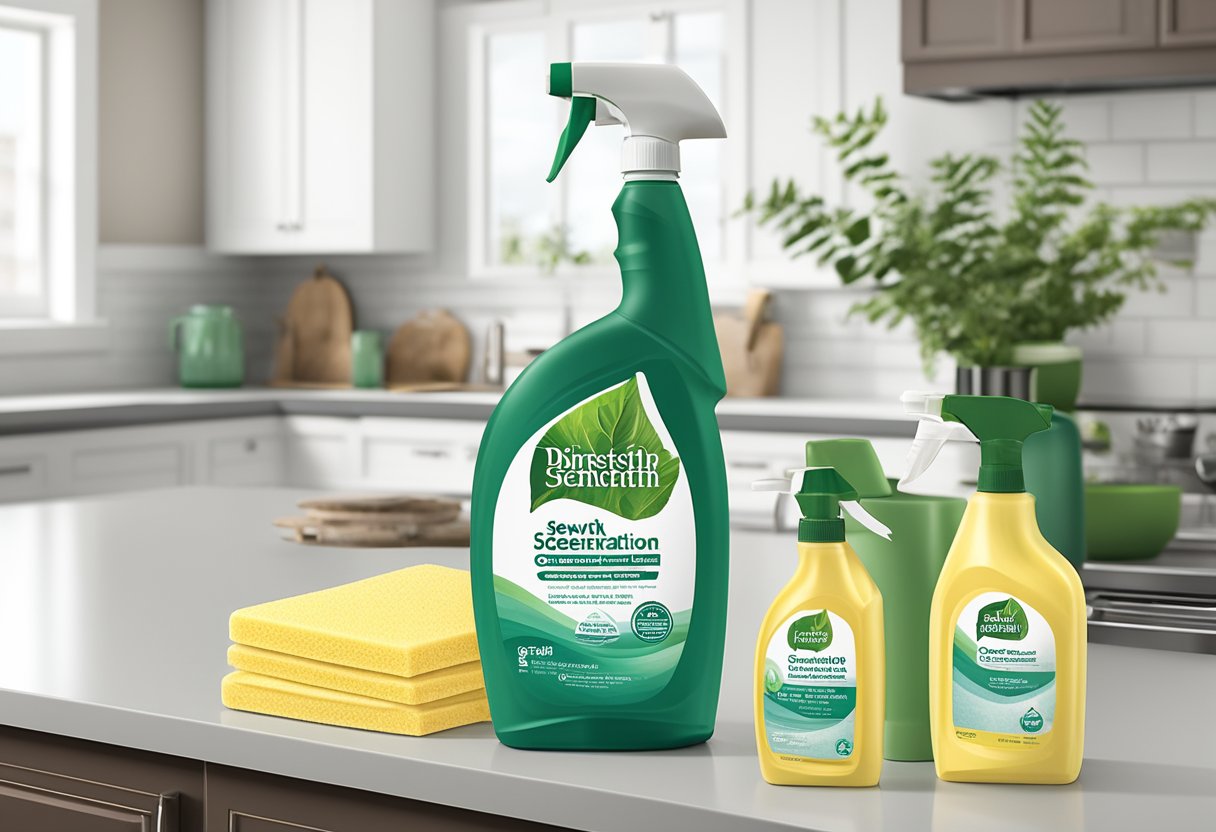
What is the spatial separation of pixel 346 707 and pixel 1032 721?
1.43ft

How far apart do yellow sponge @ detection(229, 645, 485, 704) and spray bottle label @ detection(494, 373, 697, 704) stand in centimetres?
8

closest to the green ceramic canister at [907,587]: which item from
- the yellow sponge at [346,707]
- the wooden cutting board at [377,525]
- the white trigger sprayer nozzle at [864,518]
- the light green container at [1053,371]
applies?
the white trigger sprayer nozzle at [864,518]

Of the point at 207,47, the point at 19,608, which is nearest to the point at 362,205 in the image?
the point at 207,47

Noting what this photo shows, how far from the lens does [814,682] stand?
0.79 meters

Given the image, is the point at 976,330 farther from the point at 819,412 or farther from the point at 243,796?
the point at 243,796

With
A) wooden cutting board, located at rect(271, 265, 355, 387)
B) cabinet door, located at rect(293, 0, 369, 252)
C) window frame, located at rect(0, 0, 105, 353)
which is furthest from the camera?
wooden cutting board, located at rect(271, 265, 355, 387)

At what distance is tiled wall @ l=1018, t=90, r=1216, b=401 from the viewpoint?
4.05 metres

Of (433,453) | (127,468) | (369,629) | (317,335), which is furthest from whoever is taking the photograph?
(317,335)

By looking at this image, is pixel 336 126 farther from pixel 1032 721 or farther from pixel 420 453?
pixel 1032 721

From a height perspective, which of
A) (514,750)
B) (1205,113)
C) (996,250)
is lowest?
(514,750)

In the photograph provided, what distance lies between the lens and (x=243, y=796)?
3.23 ft

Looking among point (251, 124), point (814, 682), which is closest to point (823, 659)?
point (814, 682)

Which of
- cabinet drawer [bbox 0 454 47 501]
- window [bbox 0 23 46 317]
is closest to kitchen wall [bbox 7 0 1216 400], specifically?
window [bbox 0 23 46 317]

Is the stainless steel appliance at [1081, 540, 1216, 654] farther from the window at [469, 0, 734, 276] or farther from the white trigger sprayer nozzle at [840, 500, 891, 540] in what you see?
the window at [469, 0, 734, 276]
